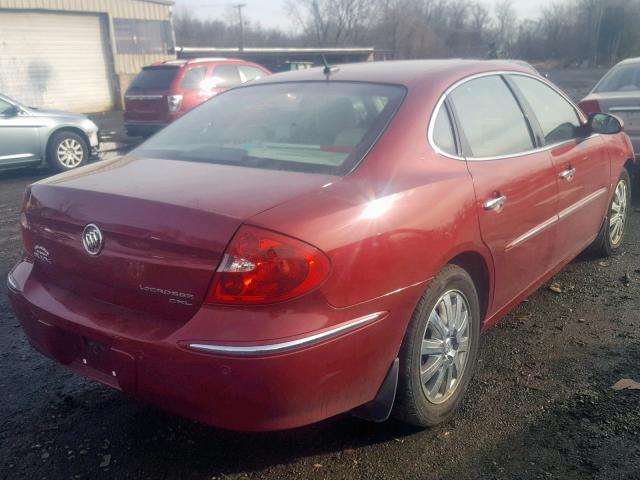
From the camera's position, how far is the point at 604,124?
438 centimetres

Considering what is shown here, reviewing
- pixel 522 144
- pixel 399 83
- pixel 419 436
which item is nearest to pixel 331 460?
pixel 419 436

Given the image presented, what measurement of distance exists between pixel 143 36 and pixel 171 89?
13.8 metres

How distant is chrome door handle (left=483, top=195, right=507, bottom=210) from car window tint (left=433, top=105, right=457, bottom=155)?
287mm

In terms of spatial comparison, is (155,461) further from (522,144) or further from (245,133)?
(522,144)

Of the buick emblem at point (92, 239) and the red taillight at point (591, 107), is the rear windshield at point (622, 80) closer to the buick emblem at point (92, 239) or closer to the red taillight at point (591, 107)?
the red taillight at point (591, 107)

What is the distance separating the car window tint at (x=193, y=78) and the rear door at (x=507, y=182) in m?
9.87

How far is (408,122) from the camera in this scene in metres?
2.81

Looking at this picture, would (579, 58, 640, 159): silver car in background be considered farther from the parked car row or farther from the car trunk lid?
the car trunk lid

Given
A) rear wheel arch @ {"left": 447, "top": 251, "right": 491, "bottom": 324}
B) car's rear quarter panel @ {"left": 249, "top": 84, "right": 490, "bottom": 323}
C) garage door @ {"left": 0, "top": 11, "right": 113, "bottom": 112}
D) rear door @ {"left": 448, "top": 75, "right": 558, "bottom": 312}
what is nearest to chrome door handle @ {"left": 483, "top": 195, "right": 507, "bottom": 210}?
rear door @ {"left": 448, "top": 75, "right": 558, "bottom": 312}

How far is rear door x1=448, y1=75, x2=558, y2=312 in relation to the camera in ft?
9.99

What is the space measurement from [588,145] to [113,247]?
10.6 ft

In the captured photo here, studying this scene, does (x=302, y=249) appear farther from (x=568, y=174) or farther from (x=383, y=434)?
(x=568, y=174)

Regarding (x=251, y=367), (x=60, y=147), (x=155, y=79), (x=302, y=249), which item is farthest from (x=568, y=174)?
(x=155, y=79)

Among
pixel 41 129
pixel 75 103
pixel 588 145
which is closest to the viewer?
pixel 588 145
